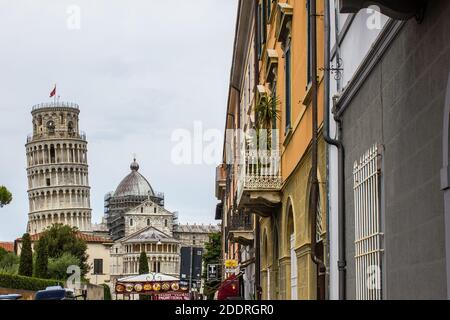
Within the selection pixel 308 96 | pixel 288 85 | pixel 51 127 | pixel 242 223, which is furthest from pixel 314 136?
pixel 51 127

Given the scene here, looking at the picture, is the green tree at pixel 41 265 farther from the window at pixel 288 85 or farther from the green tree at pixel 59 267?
the window at pixel 288 85

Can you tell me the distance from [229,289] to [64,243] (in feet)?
336

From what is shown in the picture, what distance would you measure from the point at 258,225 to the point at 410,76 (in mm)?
20607

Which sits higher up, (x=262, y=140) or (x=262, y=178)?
(x=262, y=140)

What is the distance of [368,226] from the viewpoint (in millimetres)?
10172

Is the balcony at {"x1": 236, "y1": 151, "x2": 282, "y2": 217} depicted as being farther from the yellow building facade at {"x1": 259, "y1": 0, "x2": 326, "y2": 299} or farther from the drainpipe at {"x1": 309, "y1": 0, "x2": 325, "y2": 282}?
the drainpipe at {"x1": 309, "y1": 0, "x2": 325, "y2": 282}

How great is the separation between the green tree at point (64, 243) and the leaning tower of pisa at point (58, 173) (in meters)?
47.0

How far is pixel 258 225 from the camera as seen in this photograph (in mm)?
28562

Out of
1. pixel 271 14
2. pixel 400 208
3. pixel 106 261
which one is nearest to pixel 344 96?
pixel 400 208

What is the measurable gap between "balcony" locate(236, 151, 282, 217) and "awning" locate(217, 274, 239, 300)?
48.7ft

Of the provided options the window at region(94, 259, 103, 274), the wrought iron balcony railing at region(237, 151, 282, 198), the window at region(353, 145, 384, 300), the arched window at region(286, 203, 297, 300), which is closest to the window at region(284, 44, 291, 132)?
the arched window at region(286, 203, 297, 300)

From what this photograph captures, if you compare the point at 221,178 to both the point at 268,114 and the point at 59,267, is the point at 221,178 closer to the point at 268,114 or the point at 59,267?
the point at 268,114

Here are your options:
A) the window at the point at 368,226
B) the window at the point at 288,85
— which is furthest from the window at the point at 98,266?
the window at the point at 368,226

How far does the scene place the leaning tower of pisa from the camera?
18788cm
